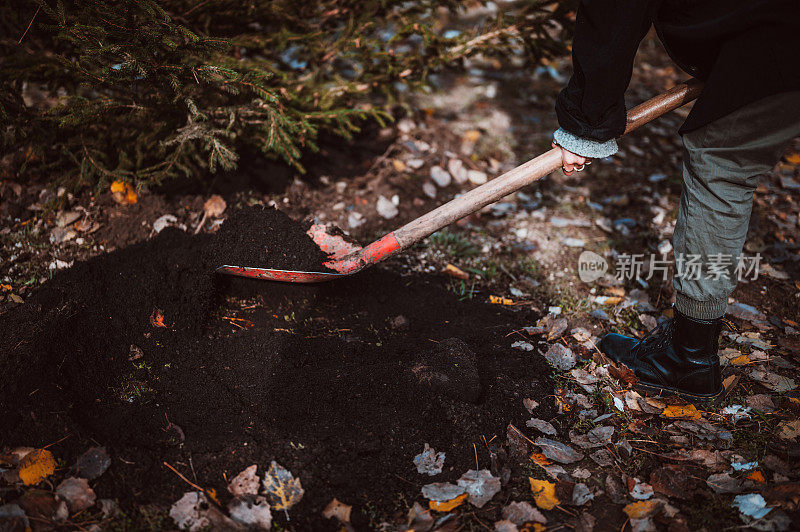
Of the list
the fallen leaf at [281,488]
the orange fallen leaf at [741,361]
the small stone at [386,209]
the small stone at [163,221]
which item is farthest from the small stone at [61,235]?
the orange fallen leaf at [741,361]

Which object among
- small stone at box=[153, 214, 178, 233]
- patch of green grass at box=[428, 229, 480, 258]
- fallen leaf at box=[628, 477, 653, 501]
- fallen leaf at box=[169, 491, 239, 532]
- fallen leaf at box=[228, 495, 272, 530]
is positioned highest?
small stone at box=[153, 214, 178, 233]

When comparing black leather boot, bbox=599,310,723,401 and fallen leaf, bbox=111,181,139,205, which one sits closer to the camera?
black leather boot, bbox=599,310,723,401

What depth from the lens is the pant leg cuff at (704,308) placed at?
2.29 metres

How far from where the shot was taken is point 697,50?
2121 millimetres

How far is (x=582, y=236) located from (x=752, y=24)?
2051 mm

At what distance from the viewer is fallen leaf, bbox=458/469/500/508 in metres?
1.97

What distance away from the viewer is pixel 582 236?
12.4 feet

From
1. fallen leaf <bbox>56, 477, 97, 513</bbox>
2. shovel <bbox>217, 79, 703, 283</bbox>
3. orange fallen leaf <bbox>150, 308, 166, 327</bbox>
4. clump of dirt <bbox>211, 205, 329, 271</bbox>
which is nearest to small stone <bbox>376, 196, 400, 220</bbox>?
shovel <bbox>217, 79, 703, 283</bbox>

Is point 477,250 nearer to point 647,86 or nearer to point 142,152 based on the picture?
point 142,152

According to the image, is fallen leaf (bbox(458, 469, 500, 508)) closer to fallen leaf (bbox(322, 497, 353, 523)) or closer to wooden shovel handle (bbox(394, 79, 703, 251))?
fallen leaf (bbox(322, 497, 353, 523))

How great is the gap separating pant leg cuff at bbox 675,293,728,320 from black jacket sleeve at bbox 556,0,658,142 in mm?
902

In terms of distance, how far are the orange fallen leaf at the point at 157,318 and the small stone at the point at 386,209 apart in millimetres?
1798

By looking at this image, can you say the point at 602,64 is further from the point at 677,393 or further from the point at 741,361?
the point at 741,361

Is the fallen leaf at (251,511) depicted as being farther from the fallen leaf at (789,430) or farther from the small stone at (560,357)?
the fallen leaf at (789,430)
